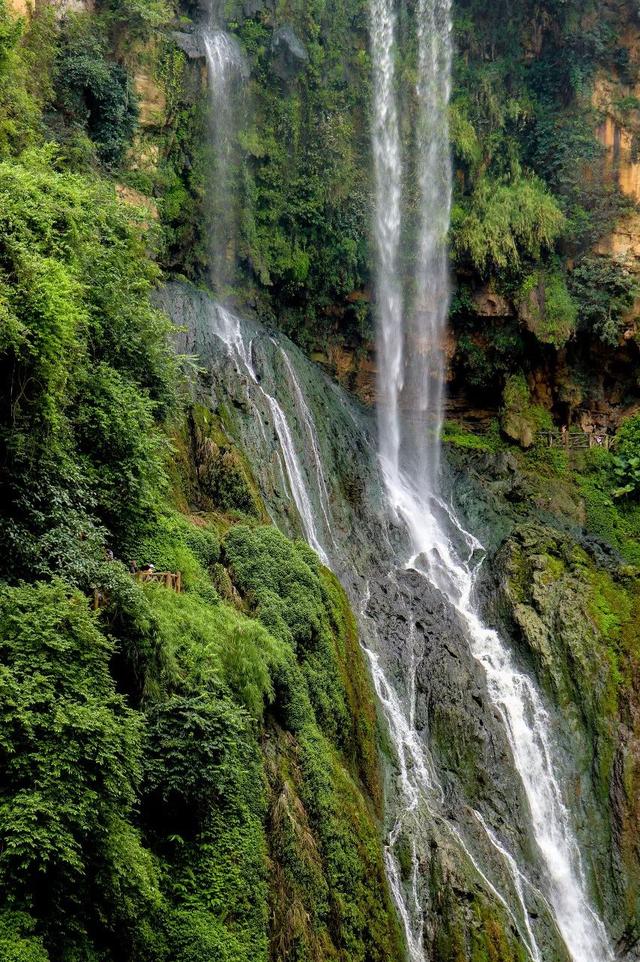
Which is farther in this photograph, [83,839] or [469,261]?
[469,261]

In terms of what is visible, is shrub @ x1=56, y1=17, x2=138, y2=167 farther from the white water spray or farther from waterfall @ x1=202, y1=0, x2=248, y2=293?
the white water spray

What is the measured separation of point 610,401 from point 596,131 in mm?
7778

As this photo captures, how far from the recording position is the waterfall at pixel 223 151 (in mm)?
23719

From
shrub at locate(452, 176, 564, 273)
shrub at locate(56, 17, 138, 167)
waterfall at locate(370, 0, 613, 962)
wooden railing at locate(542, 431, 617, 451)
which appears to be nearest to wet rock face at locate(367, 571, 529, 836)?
waterfall at locate(370, 0, 613, 962)

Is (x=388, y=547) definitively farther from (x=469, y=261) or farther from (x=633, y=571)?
(x=469, y=261)

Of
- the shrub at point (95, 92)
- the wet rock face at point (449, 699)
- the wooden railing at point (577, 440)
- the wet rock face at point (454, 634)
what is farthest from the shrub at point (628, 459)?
the shrub at point (95, 92)

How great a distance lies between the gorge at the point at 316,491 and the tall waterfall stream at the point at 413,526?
3.1 inches

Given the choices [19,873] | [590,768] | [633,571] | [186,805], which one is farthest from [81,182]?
[633,571]

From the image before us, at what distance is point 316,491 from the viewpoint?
1941 cm

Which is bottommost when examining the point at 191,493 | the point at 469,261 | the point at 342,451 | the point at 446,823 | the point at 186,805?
the point at 446,823

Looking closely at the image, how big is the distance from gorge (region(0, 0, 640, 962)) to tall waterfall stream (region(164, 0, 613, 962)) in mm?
80

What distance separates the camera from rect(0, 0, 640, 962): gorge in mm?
8477

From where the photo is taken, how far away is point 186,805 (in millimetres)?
8586

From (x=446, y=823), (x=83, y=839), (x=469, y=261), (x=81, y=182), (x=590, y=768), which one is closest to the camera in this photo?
(x=83, y=839)
